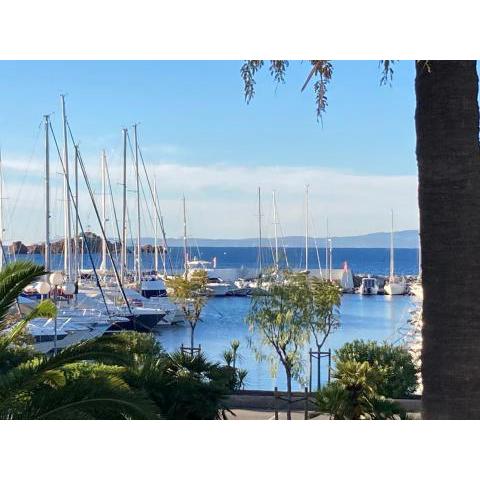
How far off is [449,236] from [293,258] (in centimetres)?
2819

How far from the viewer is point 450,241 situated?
3.19 meters

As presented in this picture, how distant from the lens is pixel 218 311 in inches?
1216

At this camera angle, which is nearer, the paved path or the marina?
the paved path

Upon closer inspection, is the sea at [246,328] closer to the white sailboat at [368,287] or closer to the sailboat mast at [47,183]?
the white sailboat at [368,287]

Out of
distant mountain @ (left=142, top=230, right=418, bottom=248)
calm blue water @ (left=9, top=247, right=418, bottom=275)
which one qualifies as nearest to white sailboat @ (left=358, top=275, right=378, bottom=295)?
calm blue water @ (left=9, top=247, right=418, bottom=275)

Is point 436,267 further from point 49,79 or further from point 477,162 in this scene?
point 49,79

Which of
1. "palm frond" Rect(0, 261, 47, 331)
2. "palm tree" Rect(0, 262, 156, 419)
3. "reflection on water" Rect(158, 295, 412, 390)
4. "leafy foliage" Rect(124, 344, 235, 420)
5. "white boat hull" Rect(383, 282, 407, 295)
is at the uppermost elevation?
"palm frond" Rect(0, 261, 47, 331)

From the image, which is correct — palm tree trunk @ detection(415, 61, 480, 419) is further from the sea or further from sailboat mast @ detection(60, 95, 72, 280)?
sailboat mast @ detection(60, 95, 72, 280)

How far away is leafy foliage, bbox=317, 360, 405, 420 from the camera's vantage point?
599 cm

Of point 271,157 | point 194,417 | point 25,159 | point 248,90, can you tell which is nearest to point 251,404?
point 194,417

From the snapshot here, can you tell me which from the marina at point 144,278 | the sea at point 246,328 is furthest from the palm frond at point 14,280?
the sea at point 246,328

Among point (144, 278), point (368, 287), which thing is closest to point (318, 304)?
point (144, 278)

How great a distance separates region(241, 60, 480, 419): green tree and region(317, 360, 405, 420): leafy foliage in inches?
107

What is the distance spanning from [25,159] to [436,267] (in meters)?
20.7
